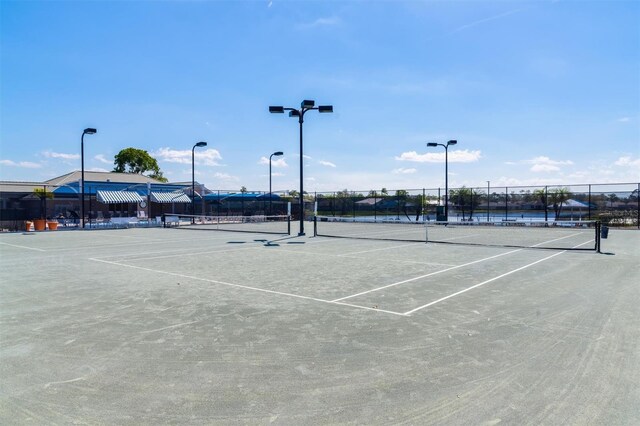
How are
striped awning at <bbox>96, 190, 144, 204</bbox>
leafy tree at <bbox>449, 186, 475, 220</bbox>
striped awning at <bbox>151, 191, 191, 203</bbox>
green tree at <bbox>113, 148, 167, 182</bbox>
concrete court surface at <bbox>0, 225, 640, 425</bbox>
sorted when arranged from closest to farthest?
concrete court surface at <bbox>0, 225, 640, 425</bbox> → leafy tree at <bbox>449, 186, 475, 220</bbox> → striped awning at <bbox>96, 190, 144, 204</bbox> → striped awning at <bbox>151, 191, 191, 203</bbox> → green tree at <bbox>113, 148, 167, 182</bbox>

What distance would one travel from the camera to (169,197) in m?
47.4

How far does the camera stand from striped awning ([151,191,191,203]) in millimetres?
46156

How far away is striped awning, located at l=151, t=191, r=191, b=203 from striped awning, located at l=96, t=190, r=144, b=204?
4.50 ft

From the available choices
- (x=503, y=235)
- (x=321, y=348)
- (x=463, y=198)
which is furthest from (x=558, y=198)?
(x=321, y=348)

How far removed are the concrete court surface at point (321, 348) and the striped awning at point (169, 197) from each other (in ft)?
120

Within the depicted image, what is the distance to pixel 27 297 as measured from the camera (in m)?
8.24

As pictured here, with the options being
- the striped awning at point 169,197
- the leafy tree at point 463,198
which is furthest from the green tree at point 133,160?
the leafy tree at point 463,198

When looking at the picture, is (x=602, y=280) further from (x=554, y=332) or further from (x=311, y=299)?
(x=311, y=299)

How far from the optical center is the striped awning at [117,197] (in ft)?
134

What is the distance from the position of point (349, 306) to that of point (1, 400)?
481 centimetres

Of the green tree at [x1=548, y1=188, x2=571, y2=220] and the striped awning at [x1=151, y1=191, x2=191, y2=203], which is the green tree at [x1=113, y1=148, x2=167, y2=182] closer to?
the striped awning at [x1=151, y1=191, x2=191, y2=203]

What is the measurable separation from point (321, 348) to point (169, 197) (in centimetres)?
4510

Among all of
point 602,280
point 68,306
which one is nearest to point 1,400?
point 68,306

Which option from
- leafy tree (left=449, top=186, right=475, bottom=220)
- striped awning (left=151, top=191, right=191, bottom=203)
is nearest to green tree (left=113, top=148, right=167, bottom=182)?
striped awning (left=151, top=191, right=191, bottom=203)
